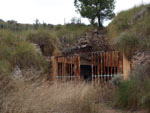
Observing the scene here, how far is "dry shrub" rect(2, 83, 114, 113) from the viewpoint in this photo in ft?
17.6

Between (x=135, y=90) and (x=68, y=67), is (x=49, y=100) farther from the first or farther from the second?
(x=68, y=67)

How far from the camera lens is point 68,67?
11.8m

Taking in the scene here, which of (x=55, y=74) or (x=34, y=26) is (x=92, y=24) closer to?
(x=34, y=26)

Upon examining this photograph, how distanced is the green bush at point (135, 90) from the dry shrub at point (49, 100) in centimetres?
105

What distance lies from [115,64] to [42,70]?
139 inches

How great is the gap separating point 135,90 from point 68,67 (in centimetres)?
508

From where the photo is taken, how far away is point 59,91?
6.73 meters

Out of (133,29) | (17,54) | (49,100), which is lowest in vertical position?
(49,100)

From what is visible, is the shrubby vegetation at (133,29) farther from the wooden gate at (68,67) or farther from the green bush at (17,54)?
the green bush at (17,54)

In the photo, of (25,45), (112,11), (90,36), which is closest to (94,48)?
(90,36)

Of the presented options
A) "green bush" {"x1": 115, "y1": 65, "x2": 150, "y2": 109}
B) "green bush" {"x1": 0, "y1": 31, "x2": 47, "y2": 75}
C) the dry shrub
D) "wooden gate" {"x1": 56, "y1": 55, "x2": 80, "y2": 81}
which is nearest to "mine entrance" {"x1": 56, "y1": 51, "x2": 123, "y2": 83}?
"wooden gate" {"x1": 56, "y1": 55, "x2": 80, "y2": 81}

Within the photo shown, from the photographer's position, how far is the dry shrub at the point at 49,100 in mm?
5375

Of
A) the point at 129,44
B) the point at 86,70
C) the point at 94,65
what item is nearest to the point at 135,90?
the point at 129,44

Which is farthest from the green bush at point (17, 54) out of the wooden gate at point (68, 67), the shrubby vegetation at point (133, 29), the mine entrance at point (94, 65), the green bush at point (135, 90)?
the green bush at point (135, 90)
